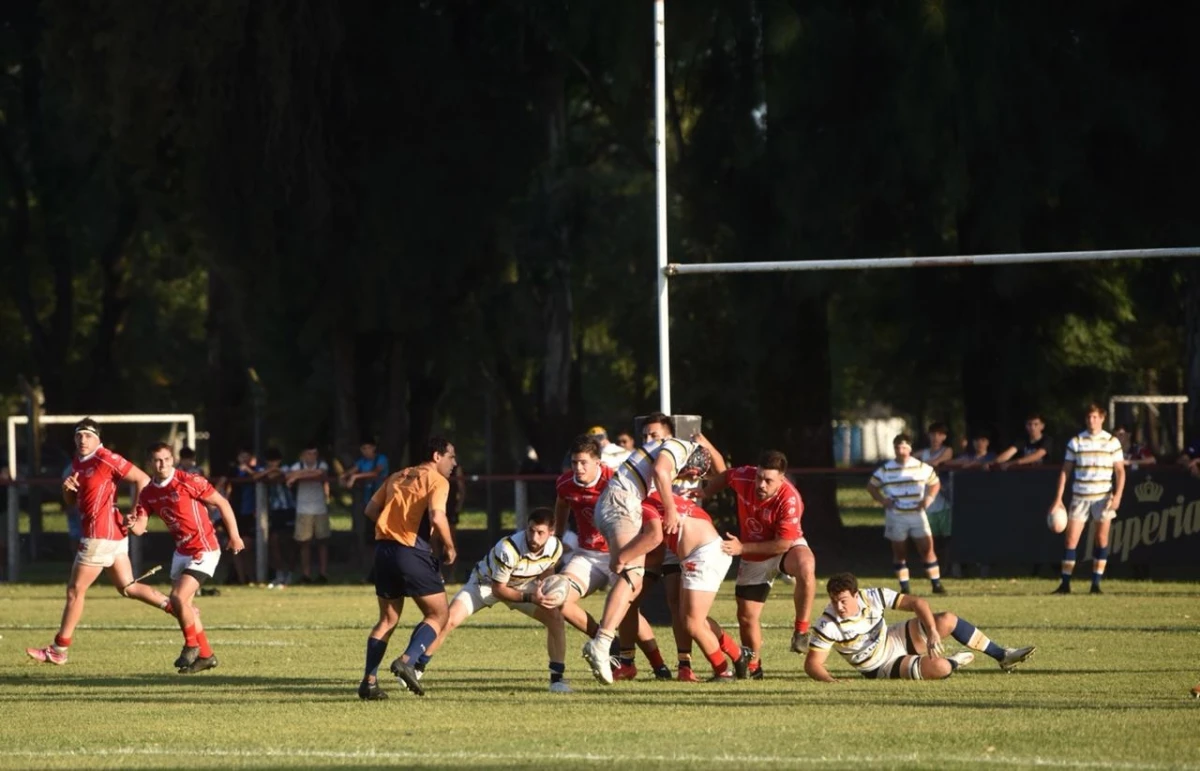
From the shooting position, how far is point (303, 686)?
46.4 ft

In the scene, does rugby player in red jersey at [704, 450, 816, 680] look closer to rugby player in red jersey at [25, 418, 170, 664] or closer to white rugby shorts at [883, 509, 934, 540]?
rugby player in red jersey at [25, 418, 170, 664]

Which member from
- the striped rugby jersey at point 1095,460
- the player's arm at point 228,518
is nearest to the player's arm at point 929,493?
the striped rugby jersey at point 1095,460

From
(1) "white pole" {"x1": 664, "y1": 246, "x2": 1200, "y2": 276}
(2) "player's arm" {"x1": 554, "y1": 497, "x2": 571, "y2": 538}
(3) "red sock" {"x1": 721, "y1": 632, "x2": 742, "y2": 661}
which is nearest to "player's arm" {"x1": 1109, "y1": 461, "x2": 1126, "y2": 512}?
(1) "white pole" {"x1": 664, "y1": 246, "x2": 1200, "y2": 276}

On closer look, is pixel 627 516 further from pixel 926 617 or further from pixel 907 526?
pixel 907 526

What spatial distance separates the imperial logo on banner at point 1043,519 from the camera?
24953 millimetres

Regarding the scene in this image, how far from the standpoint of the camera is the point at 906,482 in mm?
23719

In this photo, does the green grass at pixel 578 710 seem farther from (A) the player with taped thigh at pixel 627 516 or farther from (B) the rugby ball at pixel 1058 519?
(B) the rugby ball at pixel 1058 519

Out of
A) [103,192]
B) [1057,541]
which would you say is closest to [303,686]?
[1057,541]

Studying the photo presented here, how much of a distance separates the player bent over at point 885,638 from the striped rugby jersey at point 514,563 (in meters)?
1.88

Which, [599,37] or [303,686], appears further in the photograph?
[599,37]

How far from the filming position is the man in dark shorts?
13.0 meters

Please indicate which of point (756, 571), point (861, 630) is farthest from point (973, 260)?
point (861, 630)

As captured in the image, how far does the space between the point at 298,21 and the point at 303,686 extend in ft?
55.5

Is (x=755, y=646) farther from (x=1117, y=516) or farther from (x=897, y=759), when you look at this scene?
(x=1117, y=516)
